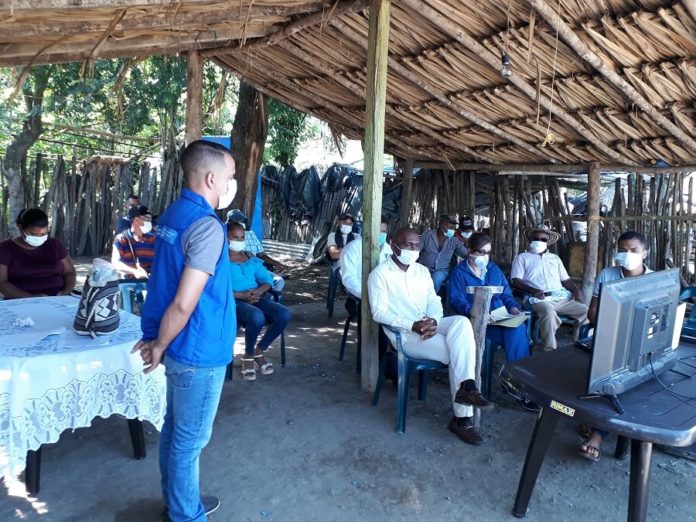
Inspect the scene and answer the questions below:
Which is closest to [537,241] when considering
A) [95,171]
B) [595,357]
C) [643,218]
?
[643,218]

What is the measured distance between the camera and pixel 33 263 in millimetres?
4137

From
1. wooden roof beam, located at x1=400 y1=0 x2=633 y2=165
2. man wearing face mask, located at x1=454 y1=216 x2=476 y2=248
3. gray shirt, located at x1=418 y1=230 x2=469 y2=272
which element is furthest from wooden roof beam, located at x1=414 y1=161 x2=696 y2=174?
gray shirt, located at x1=418 y1=230 x2=469 y2=272

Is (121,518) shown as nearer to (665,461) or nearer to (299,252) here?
(665,461)

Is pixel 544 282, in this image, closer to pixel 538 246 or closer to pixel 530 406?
pixel 538 246

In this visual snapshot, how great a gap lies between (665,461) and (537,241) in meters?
2.58

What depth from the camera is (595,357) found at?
2.06 metres

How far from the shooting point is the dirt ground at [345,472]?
2.69 metres

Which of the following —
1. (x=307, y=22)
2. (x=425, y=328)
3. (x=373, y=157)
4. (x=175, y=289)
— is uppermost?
(x=307, y=22)

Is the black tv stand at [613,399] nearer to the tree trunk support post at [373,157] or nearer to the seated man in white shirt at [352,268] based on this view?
the tree trunk support post at [373,157]

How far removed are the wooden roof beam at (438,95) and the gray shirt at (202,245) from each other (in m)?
3.02

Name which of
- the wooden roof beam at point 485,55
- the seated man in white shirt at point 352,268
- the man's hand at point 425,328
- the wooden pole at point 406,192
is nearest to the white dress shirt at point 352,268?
the seated man in white shirt at point 352,268

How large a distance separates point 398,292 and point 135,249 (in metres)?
2.86

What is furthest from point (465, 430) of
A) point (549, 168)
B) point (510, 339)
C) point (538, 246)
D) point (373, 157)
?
point (549, 168)

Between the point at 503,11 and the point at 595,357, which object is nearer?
the point at 595,357
